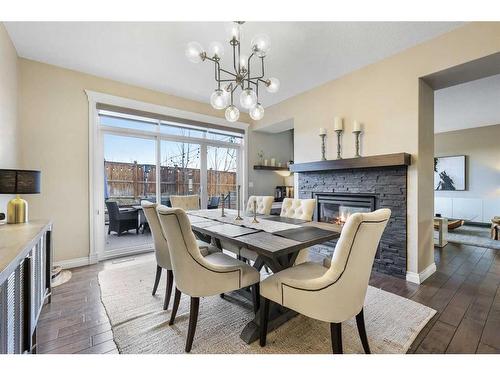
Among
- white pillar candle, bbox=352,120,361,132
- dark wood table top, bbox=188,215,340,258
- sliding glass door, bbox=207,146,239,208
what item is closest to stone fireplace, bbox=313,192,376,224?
white pillar candle, bbox=352,120,361,132

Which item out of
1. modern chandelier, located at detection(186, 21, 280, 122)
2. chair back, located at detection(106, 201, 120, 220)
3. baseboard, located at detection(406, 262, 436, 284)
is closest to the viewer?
modern chandelier, located at detection(186, 21, 280, 122)

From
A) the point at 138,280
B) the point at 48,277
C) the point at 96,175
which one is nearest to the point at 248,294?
the point at 138,280

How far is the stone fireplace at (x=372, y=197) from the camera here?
2.66 metres

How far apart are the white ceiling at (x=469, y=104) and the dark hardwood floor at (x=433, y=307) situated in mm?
2673

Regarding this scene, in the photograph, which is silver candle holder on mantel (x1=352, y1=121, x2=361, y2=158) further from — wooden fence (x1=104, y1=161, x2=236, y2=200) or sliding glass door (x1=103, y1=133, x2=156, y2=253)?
sliding glass door (x1=103, y1=133, x2=156, y2=253)

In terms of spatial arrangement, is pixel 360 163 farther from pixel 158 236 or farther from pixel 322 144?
pixel 158 236

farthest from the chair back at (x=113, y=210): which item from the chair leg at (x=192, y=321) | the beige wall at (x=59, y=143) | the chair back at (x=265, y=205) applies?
the chair leg at (x=192, y=321)

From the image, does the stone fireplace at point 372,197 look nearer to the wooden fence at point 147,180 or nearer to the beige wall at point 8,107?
the wooden fence at point 147,180

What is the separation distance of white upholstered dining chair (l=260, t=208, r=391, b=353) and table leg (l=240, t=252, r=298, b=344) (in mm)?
335

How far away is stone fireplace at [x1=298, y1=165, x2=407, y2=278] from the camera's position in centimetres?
266

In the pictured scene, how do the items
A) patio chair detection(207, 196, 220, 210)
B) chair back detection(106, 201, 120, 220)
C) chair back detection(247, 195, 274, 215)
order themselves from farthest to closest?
patio chair detection(207, 196, 220, 210) → chair back detection(106, 201, 120, 220) → chair back detection(247, 195, 274, 215)

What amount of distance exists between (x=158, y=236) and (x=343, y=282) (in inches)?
63.2

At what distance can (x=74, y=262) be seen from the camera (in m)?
3.04
